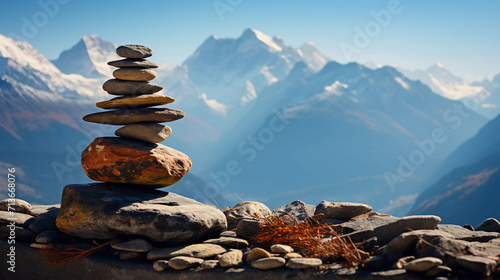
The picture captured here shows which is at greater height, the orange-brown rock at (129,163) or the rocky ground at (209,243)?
the orange-brown rock at (129,163)

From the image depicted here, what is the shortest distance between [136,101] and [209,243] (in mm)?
3989

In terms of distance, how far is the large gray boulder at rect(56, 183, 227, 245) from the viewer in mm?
8859

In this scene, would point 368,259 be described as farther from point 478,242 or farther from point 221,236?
point 221,236

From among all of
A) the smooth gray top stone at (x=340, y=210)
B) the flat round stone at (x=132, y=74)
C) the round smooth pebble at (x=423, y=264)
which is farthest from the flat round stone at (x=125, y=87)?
the round smooth pebble at (x=423, y=264)

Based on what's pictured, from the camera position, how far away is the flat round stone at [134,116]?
1036cm

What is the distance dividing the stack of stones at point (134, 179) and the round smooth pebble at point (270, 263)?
7.17ft

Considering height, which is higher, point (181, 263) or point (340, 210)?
point (340, 210)

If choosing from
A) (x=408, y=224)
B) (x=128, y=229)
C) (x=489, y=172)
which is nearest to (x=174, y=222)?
(x=128, y=229)

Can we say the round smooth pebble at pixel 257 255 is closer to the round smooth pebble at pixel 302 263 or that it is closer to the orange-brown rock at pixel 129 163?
the round smooth pebble at pixel 302 263

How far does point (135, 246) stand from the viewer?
8477 millimetres

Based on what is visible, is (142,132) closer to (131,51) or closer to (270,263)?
(131,51)

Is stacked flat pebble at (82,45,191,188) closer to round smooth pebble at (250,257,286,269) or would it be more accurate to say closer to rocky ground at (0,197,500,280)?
rocky ground at (0,197,500,280)

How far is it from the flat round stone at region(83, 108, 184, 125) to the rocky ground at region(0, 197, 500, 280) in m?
1.74

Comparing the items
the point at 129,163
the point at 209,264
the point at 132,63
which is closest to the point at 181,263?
the point at 209,264
